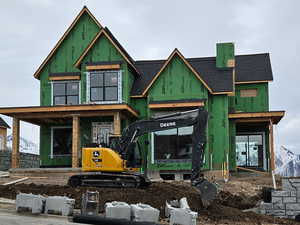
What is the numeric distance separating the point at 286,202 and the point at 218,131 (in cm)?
1102

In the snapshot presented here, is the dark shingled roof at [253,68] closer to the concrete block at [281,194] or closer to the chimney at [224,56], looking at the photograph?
the chimney at [224,56]

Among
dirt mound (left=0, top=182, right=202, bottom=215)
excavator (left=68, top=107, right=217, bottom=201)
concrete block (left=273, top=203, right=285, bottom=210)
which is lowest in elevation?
concrete block (left=273, top=203, right=285, bottom=210)

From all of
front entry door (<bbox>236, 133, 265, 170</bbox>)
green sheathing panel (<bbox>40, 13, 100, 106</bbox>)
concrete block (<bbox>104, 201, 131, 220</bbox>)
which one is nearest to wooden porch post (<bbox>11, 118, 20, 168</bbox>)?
green sheathing panel (<bbox>40, 13, 100, 106</bbox>)

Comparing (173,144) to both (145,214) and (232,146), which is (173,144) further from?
(145,214)

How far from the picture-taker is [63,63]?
99.0 feet

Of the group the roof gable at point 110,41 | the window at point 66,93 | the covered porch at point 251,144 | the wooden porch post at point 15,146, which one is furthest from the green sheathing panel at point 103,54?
the covered porch at point 251,144

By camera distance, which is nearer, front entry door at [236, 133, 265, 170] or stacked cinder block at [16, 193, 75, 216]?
stacked cinder block at [16, 193, 75, 216]

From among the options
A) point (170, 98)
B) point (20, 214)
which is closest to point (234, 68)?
point (170, 98)

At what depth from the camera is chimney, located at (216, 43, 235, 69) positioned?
29.4m

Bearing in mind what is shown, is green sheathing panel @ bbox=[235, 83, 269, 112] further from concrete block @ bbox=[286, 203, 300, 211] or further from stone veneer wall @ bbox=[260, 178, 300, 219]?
concrete block @ bbox=[286, 203, 300, 211]

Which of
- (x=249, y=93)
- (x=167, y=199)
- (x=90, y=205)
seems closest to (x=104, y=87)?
(x=249, y=93)

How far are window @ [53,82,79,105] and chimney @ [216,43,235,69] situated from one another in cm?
893

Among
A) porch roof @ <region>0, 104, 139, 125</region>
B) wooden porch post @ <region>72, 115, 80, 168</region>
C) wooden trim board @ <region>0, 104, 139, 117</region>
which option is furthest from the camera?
wooden porch post @ <region>72, 115, 80, 168</region>

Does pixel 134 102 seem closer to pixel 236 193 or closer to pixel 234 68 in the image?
pixel 234 68
